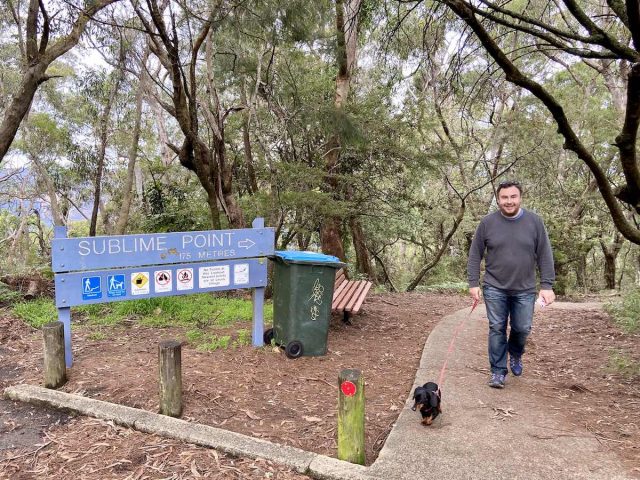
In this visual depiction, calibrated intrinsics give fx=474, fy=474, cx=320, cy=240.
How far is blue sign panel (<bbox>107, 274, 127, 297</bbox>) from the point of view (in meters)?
4.30

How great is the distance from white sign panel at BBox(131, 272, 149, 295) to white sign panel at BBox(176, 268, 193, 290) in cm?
29

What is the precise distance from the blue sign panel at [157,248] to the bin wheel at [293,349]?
981 mm

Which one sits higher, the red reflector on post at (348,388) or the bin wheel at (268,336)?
the red reflector on post at (348,388)

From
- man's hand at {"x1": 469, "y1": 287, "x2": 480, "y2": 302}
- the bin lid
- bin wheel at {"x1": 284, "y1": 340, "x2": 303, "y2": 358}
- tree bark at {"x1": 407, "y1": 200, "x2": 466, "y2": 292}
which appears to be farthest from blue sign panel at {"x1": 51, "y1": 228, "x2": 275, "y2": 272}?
tree bark at {"x1": 407, "y1": 200, "x2": 466, "y2": 292}

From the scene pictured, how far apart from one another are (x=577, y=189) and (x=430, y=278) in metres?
5.37

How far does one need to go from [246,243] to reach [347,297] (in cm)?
181

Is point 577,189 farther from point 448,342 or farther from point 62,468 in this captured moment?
point 62,468

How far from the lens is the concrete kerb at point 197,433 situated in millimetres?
2744

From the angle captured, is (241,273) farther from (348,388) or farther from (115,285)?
(348,388)

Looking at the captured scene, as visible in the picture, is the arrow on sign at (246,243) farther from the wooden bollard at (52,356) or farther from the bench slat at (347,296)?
the wooden bollard at (52,356)

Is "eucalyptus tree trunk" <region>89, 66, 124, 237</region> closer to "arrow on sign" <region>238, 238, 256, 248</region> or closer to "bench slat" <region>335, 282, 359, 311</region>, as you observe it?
"bench slat" <region>335, 282, 359, 311</region>

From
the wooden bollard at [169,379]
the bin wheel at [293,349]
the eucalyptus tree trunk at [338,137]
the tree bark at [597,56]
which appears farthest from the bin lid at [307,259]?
the eucalyptus tree trunk at [338,137]

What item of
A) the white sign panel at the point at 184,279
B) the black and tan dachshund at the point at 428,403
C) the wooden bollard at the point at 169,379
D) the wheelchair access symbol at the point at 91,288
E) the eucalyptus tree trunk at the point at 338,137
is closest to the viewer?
the black and tan dachshund at the point at 428,403

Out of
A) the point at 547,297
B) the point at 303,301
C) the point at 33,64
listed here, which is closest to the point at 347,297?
the point at 303,301
